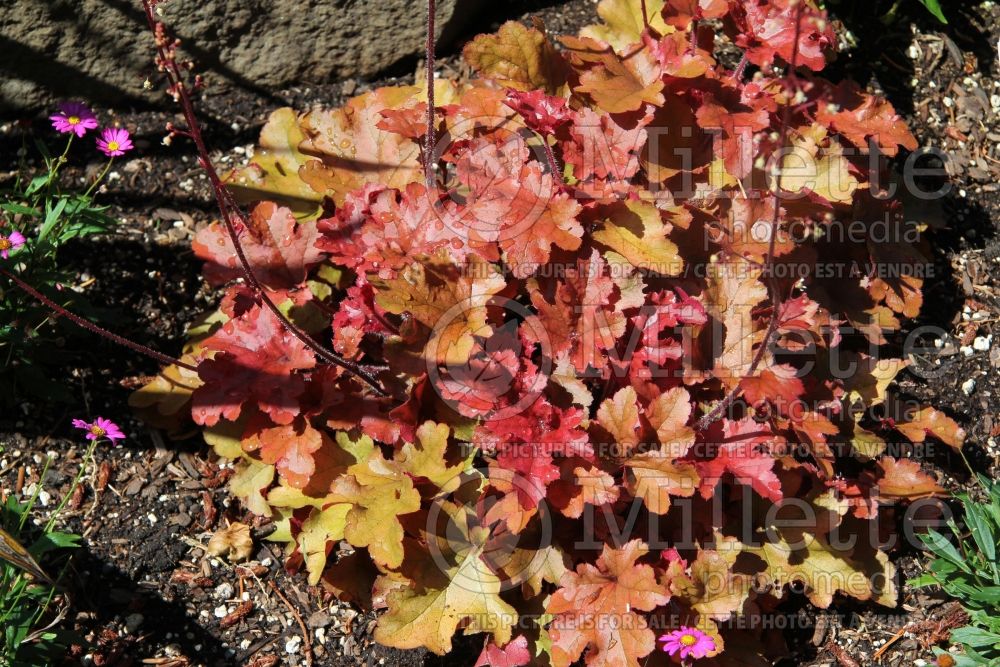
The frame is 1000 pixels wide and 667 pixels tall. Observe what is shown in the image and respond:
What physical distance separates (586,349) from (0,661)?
77.6 inches

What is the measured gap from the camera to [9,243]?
315cm

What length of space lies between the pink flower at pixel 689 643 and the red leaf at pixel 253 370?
53.2 inches

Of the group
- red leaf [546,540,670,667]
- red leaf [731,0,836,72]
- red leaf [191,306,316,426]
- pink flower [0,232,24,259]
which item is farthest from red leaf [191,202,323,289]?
red leaf [731,0,836,72]

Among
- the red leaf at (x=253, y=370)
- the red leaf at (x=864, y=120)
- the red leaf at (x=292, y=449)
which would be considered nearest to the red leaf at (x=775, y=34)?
the red leaf at (x=864, y=120)

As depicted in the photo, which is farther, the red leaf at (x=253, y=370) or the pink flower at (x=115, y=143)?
the pink flower at (x=115, y=143)

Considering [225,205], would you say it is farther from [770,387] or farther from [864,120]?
[864,120]

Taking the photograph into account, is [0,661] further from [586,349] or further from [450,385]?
[586,349]

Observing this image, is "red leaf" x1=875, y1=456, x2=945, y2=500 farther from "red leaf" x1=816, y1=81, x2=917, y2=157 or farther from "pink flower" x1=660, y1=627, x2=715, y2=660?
"red leaf" x1=816, y1=81, x2=917, y2=157

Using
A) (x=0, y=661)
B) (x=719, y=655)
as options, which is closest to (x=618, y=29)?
(x=719, y=655)

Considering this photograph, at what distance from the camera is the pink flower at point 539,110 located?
3.25 meters

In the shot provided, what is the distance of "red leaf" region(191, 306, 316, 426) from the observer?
305 cm

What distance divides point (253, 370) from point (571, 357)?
1013 mm

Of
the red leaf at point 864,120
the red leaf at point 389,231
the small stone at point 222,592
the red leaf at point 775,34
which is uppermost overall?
the red leaf at point 775,34

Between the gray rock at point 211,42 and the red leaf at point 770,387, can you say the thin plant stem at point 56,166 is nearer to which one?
the gray rock at point 211,42
